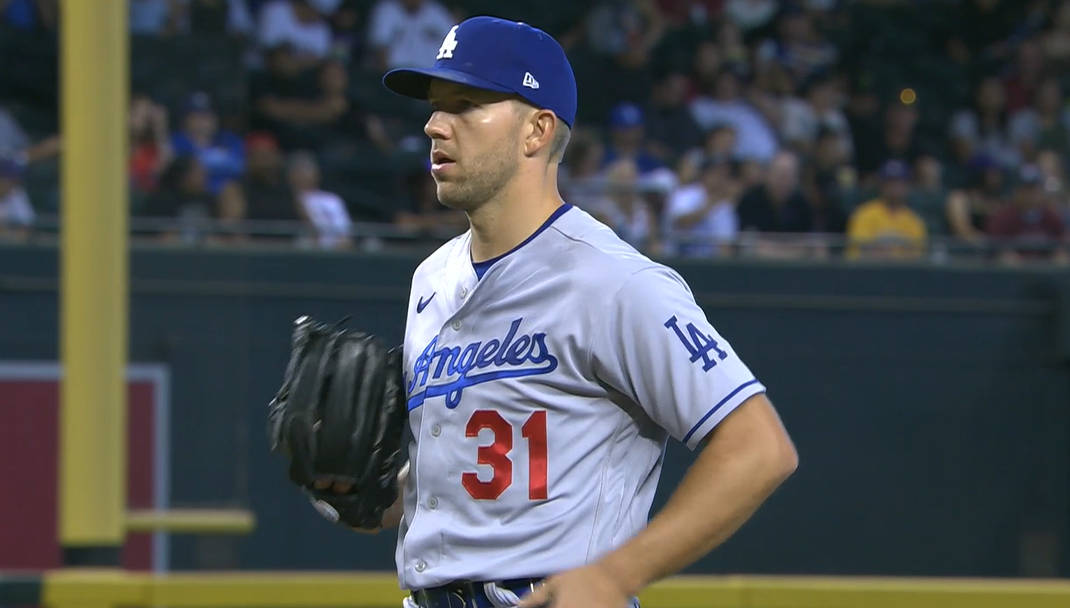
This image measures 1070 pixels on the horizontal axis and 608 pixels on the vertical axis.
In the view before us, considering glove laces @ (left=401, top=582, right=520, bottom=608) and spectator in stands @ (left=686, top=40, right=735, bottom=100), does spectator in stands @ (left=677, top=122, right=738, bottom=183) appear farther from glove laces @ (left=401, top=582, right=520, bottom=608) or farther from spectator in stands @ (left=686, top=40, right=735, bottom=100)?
glove laces @ (left=401, top=582, right=520, bottom=608)

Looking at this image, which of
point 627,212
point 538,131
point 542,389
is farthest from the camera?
point 627,212

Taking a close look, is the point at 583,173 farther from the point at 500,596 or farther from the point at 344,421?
the point at 500,596

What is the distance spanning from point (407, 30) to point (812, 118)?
257 centimetres

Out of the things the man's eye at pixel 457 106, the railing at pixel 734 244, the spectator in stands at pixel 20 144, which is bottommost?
the railing at pixel 734 244

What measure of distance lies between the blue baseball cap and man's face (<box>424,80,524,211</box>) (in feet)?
0.10

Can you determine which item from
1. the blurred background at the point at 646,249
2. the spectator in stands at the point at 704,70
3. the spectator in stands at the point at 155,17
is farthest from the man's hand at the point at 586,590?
the spectator in stands at the point at 704,70

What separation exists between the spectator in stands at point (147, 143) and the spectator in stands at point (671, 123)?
10.5 feet

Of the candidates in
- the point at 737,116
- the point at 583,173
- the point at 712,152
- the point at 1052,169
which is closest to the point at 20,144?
the point at 583,173

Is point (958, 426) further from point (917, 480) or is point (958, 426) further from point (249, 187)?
point (249, 187)

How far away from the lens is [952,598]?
13.8ft

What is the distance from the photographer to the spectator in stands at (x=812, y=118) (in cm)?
959

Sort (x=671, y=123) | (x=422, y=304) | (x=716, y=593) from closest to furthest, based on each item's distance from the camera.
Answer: (x=422, y=304)
(x=716, y=593)
(x=671, y=123)

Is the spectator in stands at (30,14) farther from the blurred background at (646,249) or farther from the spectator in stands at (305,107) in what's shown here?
the spectator in stands at (305,107)

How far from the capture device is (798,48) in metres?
10.6
